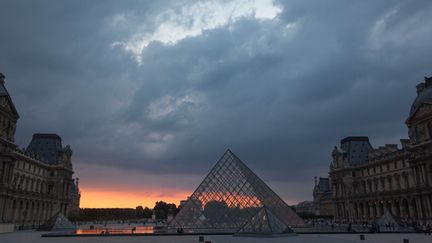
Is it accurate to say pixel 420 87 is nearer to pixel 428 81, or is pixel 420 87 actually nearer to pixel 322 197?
pixel 428 81

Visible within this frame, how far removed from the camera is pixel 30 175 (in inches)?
1934

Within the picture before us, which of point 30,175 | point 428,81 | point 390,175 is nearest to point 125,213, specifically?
point 30,175

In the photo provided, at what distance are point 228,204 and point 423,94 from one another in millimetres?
27660

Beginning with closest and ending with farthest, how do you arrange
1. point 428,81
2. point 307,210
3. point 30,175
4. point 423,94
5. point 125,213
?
point 423,94 → point 428,81 → point 30,175 → point 125,213 → point 307,210

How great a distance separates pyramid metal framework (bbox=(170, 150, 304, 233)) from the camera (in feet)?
90.2

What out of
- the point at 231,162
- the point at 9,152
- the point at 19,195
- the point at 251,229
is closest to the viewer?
the point at 251,229

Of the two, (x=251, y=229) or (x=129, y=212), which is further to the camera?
(x=129, y=212)

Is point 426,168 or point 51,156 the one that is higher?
point 51,156

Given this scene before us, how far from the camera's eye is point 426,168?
38969 mm

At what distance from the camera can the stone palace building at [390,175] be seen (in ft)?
130

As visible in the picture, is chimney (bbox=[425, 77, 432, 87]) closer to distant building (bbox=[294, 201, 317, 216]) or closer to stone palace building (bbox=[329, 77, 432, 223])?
stone palace building (bbox=[329, 77, 432, 223])

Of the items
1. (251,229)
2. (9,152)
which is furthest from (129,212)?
(251,229)

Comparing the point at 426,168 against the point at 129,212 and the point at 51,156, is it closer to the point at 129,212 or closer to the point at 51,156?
the point at 51,156

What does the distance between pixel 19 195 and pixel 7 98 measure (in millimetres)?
12476
